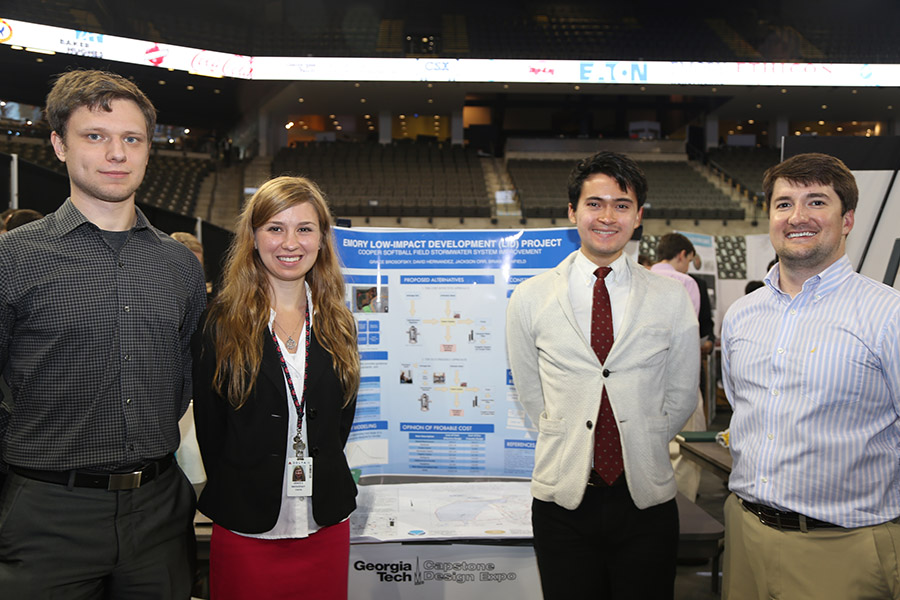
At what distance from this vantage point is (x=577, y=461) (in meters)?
1.61

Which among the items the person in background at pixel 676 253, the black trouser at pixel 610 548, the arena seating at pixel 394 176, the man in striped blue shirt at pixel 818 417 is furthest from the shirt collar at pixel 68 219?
the arena seating at pixel 394 176

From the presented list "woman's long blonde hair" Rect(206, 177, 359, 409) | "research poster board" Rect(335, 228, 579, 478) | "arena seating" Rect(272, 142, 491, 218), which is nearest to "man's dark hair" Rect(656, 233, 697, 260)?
"research poster board" Rect(335, 228, 579, 478)

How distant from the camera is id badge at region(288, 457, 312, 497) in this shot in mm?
1562

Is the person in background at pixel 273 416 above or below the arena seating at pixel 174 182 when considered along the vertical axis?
below

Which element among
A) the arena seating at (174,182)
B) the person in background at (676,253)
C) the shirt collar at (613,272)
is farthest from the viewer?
the arena seating at (174,182)

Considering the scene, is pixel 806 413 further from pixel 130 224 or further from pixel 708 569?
pixel 708 569

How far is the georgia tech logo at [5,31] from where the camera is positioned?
11.8 m

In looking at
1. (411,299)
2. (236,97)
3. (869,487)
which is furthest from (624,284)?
(236,97)

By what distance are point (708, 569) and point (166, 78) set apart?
1547 centimetres

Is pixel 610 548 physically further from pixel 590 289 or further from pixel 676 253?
pixel 676 253

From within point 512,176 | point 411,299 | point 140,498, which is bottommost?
point 140,498

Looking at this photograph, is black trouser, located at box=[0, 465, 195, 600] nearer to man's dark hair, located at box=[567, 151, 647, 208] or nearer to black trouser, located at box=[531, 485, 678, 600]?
black trouser, located at box=[531, 485, 678, 600]

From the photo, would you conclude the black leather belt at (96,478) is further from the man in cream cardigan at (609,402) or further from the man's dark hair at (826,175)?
the man's dark hair at (826,175)

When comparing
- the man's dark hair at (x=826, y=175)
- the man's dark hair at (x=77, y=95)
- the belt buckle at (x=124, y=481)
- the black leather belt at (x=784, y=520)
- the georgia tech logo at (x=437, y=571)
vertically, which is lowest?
the georgia tech logo at (x=437, y=571)
